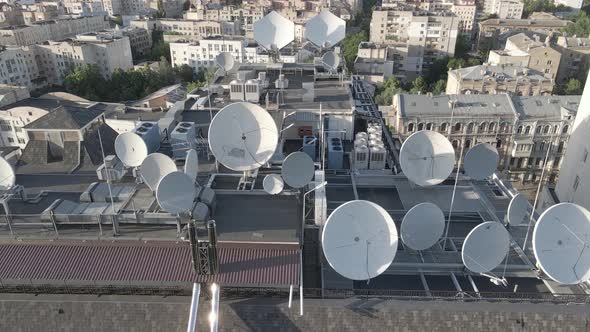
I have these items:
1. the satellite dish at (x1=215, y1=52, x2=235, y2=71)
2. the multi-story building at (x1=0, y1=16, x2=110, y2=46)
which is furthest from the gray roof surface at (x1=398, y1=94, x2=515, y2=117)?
the multi-story building at (x1=0, y1=16, x2=110, y2=46)

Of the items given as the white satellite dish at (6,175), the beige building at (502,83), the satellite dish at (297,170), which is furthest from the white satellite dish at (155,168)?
the beige building at (502,83)

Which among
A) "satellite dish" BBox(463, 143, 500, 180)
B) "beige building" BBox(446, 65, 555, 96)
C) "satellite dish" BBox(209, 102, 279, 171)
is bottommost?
"beige building" BBox(446, 65, 555, 96)

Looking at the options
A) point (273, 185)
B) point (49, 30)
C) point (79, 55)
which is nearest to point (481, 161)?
point (273, 185)

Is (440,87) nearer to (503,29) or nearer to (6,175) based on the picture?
(503,29)

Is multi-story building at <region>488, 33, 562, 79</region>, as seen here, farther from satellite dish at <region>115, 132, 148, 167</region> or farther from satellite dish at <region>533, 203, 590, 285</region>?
satellite dish at <region>115, 132, 148, 167</region>

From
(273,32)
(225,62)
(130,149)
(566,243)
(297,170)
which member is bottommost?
(566,243)

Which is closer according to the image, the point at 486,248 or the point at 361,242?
the point at 361,242

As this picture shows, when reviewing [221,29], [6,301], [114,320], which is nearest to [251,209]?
[114,320]

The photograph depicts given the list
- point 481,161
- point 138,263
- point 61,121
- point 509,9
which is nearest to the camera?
point 138,263
